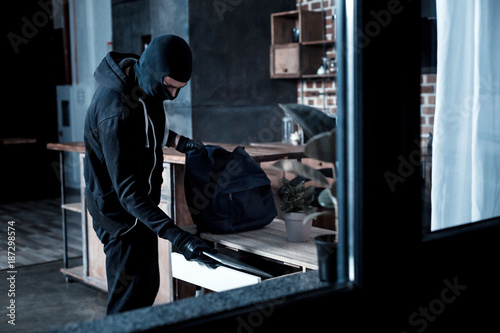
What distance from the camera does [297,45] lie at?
5.38 metres

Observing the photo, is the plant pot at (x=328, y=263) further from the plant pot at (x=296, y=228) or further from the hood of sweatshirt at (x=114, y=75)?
the hood of sweatshirt at (x=114, y=75)

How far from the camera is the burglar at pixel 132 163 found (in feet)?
7.38

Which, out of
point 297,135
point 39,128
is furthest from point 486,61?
point 39,128

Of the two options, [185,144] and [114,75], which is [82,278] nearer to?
[185,144]

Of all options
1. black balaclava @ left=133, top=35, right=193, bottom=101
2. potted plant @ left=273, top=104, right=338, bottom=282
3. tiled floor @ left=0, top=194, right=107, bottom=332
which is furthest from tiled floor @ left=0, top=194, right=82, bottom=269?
potted plant @ left=273, top=104, right=338, bottom=282

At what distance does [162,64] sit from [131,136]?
285mm

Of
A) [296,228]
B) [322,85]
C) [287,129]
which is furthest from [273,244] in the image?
[322,85]

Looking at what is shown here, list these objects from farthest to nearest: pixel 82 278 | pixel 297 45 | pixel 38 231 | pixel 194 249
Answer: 1. pixel 38 231
2. pixel 297 45
3. pixel 82 278
4. pixel 194 249

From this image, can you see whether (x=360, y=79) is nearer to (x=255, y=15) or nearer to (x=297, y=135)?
(x=297, y=135)

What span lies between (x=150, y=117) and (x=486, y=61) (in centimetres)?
124

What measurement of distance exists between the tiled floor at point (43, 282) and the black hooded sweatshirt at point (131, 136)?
1.16 m

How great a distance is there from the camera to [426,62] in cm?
270

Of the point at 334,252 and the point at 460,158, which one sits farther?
the point at 460,158

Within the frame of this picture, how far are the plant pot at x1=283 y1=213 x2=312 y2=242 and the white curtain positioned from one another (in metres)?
0.45
